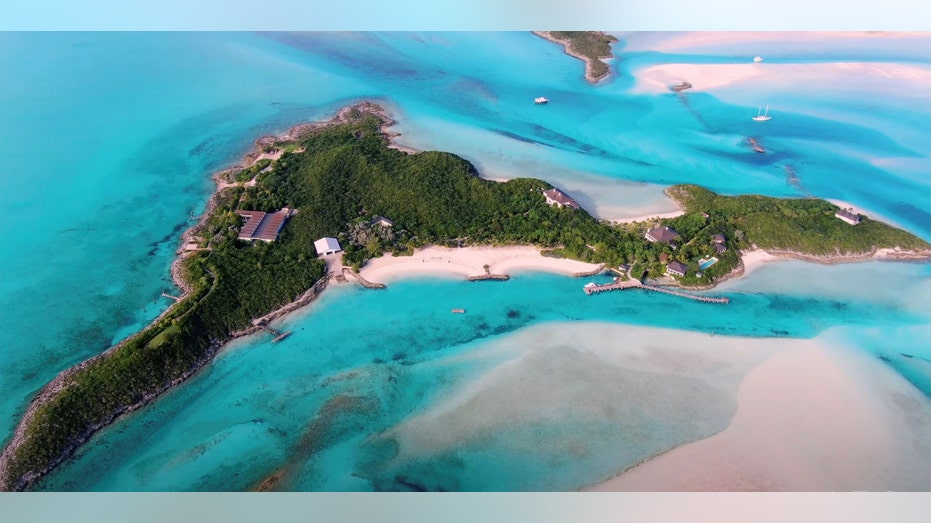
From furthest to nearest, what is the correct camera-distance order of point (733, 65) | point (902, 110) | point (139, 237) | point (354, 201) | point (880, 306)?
point (733, 65) → point (902, 110) → point (354, 201) → point (139, 237) → point (880, 306)

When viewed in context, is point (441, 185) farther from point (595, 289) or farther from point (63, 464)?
point (63, 464)

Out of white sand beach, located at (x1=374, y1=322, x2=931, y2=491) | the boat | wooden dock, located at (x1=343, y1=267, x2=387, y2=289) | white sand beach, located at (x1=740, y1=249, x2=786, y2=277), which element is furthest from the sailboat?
wooden dock, located at (x1=343, y1=267, x2=387, y2=289)

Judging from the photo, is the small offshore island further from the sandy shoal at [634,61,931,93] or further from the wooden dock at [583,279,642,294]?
the sandy shoal at [634,61,931,93]

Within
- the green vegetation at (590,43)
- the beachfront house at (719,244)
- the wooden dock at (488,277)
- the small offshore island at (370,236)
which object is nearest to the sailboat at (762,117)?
the small offshore island at (370,236)

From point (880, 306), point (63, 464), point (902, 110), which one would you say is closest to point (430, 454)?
point (63, 464)

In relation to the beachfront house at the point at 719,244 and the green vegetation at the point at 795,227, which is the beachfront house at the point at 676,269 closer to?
the beachfront house at the point at 719,244

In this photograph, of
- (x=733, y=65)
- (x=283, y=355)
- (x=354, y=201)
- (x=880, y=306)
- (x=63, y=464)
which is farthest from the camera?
(x=733, y=65)
